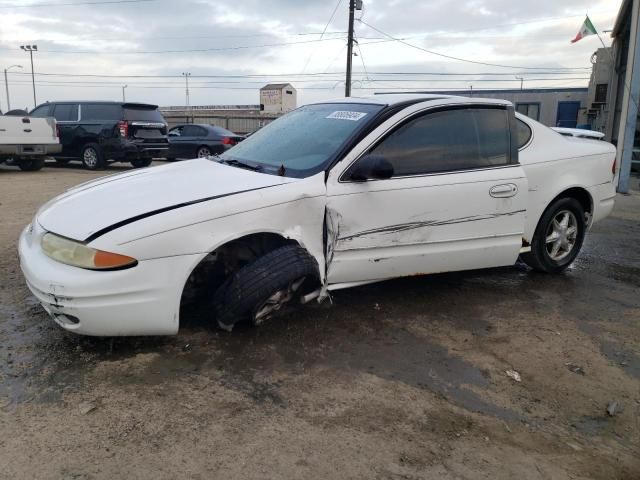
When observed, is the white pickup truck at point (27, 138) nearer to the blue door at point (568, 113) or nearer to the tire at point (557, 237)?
the tire at point (557, 237)

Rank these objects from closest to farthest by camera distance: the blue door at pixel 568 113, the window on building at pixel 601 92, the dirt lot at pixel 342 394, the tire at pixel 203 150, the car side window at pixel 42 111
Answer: the dirt lot at pixel 342 394 → the car side window at pixel 42 111 → the tire at pixel 203 150 → the window on building at pixel 601 92 → the blue door at pixel 568 113

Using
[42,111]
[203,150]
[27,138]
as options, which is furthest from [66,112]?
[203,150]

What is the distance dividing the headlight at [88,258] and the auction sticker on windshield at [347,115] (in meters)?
1.86

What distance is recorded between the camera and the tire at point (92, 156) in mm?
13320

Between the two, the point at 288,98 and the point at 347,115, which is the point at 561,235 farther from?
the point at 288,98

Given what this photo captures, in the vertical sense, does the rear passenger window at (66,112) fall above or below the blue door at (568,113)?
below

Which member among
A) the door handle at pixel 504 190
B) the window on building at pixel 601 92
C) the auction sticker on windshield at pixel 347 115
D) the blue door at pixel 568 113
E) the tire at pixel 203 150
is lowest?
the tire at pixel 203 150

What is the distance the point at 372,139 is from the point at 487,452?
2.11 meters

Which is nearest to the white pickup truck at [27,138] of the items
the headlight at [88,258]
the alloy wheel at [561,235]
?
the headlight at [88,258]

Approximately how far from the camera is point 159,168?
413 cm

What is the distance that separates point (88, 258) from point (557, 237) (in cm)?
392

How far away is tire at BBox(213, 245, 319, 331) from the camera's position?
3.12m

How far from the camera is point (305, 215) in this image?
3.34 metres

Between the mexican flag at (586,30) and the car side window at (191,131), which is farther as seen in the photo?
the mexican flag at (586,30)
